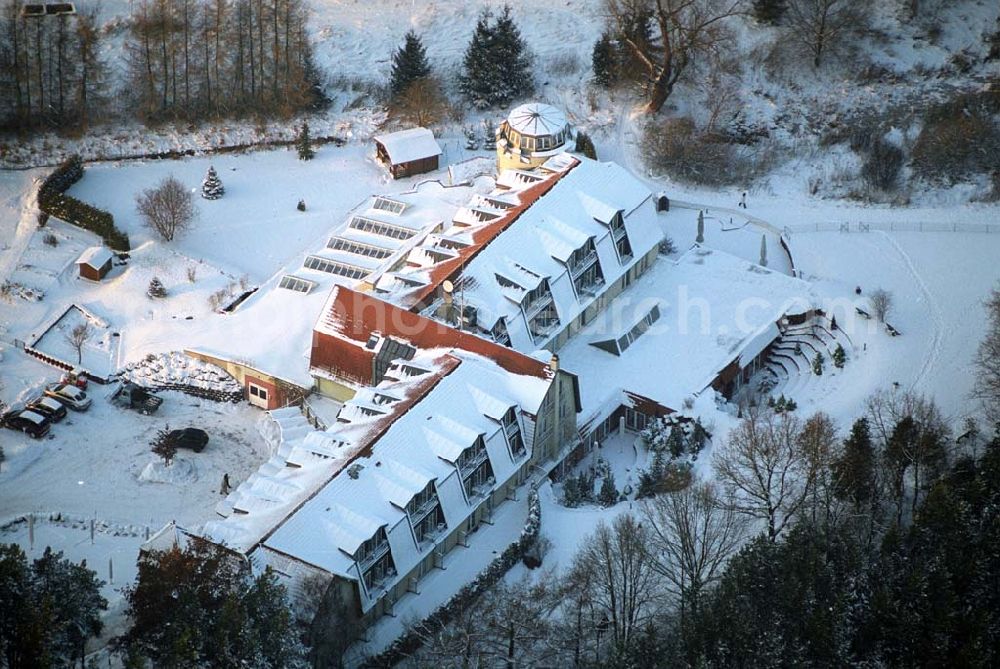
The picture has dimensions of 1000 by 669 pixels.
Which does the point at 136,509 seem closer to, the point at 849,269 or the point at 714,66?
the point at 849,269

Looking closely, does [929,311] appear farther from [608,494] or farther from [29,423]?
[29,423]

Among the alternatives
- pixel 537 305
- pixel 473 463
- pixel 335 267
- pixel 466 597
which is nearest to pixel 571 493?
pixel 473 463

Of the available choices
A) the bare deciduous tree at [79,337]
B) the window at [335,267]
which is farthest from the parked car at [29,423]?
the window at [335,267]

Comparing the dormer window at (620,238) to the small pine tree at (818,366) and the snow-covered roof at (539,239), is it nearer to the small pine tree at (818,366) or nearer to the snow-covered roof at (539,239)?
the snow-covered roof at (539,239)

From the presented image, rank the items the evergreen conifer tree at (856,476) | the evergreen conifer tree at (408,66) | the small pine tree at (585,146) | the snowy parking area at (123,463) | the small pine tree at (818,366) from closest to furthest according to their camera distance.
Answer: the evergreen conifer tree at (856,476) → the snowy parking area at (123,463) → the small pine tree at (818,366) → the small pine tree at (585,146) → the evergreen conifer tree at (408,66)

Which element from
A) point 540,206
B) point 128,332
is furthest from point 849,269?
point 128,332
